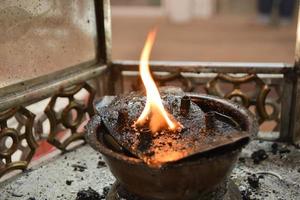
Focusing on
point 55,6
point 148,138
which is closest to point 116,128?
point 148,138

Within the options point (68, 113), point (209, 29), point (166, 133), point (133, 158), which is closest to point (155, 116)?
point (166, 133)

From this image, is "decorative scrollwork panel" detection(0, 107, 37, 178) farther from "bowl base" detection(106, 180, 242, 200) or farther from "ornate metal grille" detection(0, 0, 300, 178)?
"bowl base" detection(106, 180, 242, 200)

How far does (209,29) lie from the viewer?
476 cm

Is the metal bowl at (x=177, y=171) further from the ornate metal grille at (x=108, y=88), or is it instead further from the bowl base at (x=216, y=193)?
the ornate metal grille at (x=108, y=88)

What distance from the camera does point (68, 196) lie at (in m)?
1.17

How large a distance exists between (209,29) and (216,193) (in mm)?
3890

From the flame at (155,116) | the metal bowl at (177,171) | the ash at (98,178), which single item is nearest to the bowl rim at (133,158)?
the metal bowl at (177,171)

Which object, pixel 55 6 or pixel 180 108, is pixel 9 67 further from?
pixel 180 108

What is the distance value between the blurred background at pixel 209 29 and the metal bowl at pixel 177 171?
8.85 feet

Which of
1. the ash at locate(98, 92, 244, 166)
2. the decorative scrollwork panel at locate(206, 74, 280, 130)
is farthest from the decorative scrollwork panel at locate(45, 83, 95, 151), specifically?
the decorative scrollwork panel at locate(206, 74, 280, 130)

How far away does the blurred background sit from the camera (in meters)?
3.76

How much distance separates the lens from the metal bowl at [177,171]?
2.81 ft

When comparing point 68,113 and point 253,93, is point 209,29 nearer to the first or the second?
point 253,93

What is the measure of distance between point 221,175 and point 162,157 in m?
0.17
